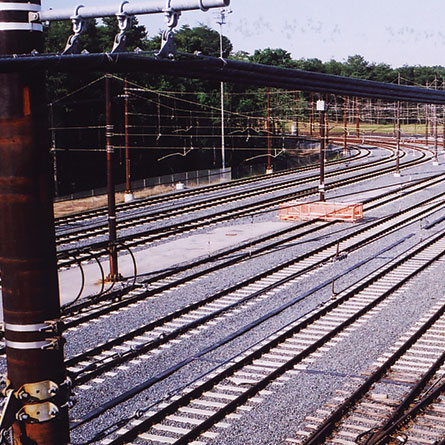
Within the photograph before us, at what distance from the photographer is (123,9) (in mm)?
4027

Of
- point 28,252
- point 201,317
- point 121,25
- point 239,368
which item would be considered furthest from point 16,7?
point 201,317

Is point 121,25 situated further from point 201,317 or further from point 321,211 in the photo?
point 321,211

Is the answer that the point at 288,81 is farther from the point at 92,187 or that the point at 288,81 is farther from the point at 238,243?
the point at 92,187

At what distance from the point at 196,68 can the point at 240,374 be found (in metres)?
9.23

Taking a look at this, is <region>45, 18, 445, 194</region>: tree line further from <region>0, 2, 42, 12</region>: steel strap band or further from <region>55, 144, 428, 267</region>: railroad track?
<region>0, 2, 42, 12</region>: steel strap band

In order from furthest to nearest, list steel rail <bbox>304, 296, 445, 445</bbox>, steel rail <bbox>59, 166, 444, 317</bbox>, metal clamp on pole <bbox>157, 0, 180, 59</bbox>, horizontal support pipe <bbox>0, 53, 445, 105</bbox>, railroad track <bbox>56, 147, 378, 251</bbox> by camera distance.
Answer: railroad track <bbox>56, 147, 378, 251</bbox>, steel rail <bbox>59, 166, 444, 317</bbox>, steel rail <bbox>304, 296, 445, 445</bbox>, metal clamp on pole <bbox>157, 0, 180, 59</bbox>, horizontal support pipe <bbox>0, 53, 445, 105</bbox>

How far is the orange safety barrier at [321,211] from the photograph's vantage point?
31.1 m

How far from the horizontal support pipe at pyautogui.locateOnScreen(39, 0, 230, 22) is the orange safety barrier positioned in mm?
27333

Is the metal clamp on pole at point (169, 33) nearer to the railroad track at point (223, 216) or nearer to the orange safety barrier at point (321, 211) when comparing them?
the railroad track at point (223, 216)

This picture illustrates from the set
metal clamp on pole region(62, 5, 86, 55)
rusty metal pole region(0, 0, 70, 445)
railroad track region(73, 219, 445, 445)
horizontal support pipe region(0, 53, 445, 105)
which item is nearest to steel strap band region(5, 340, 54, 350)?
rusty metal pole region(0, 0, 70, 445)

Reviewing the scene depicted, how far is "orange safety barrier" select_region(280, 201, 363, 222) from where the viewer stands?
31.1 meters

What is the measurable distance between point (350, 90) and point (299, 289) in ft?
43.5

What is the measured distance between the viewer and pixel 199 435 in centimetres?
1014

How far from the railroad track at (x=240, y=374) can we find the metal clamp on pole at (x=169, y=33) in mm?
6267
